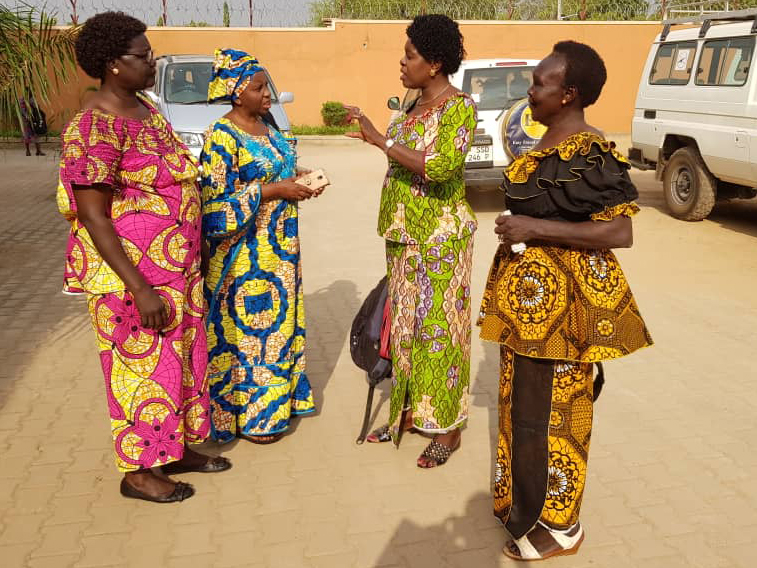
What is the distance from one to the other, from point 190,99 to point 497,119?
4.89 metres

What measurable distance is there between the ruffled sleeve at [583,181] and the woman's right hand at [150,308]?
157cm

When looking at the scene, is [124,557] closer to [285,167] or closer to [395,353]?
[395,353]

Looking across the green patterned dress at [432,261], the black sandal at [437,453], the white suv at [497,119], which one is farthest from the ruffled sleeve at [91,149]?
the white suv at [497,119]

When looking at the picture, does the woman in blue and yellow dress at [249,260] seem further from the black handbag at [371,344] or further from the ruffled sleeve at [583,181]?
the ruffled sleeve at [583,181]

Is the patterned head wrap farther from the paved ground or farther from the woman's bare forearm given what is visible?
the paved ground

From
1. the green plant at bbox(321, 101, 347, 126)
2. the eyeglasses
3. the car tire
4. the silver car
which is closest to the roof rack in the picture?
the car tire

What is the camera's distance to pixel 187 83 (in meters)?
11.9

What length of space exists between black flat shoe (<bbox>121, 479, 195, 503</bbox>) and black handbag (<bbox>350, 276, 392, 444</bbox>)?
0.96 m

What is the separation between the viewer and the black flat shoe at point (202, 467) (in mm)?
3646

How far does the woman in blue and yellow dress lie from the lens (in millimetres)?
3521

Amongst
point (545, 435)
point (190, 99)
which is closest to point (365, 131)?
point (545, 435)

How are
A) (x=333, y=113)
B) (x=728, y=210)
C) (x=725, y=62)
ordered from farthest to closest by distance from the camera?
(x=333, y=113), (x=728, y=210), (x=725, y=62)

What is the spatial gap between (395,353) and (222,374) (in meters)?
0.90

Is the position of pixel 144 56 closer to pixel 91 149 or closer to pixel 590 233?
pixel 91 149
